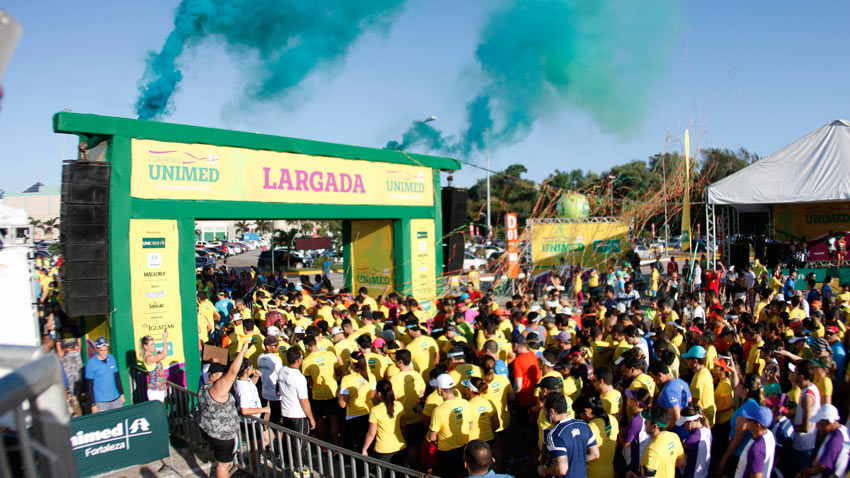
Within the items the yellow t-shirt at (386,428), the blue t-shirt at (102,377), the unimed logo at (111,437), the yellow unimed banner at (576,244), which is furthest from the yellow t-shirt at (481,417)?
the yellow unimed banner at (576,244)

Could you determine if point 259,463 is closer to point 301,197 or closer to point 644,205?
point 301,197

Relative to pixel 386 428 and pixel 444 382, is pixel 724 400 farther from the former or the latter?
pixel 386 428

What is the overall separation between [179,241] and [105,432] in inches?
150

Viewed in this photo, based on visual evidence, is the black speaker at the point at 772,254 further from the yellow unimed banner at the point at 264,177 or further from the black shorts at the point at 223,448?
the black shorts at the point at 223,448

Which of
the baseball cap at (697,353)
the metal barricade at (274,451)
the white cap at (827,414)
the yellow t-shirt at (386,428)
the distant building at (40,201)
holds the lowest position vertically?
the metal barricade at (274,451)

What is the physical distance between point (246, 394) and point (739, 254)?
60.1 ft

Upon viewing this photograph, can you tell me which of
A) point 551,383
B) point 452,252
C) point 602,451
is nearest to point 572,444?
point 602,451

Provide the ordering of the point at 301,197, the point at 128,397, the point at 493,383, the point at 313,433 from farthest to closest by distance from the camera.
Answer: the point at 301,197
the point at 128,397
the point at 313,433
the point at 493,383

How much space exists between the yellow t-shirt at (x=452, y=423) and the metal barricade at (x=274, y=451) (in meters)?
0.56

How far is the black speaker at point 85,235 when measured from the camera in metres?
7.69

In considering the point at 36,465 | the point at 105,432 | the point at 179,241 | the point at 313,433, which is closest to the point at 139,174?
the point at 179,241

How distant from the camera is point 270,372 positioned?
6805 millimetres

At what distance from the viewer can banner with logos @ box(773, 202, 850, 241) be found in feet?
61.0

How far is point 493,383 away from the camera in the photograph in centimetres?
562
